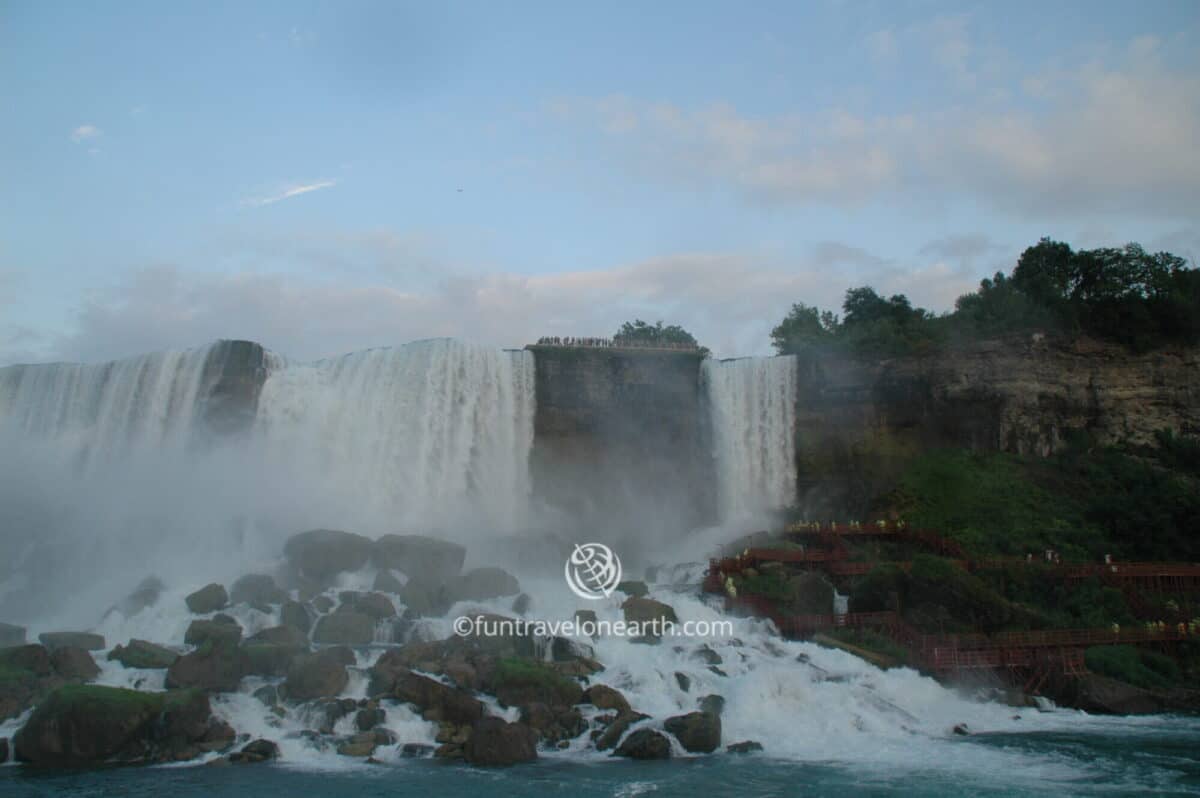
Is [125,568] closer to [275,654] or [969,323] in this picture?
[275,654]

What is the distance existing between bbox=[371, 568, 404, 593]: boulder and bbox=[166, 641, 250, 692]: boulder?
21.6ft

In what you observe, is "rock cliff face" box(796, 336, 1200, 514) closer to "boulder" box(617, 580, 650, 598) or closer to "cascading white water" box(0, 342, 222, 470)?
"boulder" box(617, 580, 650, 598)

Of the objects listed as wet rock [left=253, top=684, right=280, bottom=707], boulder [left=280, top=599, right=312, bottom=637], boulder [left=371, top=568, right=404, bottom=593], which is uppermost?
boulder [left=371, top=568, right=404, bottom=593]

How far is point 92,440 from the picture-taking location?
36.3 metres

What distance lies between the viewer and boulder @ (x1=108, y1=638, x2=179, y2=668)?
21.0 m

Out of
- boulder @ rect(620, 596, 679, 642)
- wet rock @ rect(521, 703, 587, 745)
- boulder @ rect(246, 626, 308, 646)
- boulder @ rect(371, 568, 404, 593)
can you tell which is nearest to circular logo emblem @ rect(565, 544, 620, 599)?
boulder @ rect(620, 596, 679, 642)

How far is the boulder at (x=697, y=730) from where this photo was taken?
18078 millimetres

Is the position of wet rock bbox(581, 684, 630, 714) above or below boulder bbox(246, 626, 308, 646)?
below

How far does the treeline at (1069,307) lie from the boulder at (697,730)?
23.1 meters

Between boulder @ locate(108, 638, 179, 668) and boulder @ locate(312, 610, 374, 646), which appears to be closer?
boulder @ locate(108, 638, 179, 668)

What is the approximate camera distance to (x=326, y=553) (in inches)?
1115

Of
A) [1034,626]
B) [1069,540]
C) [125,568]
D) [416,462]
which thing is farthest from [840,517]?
[125,568]

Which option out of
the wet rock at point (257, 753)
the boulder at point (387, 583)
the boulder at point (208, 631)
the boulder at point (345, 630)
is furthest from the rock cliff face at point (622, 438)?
the wet rock at point (257, 753)

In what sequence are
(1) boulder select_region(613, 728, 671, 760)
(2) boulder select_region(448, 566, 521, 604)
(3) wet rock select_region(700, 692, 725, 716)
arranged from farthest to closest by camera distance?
(2) boulder select_region(448, 566, 521, 604) < (3) wet rock select_region(700, 692, 725, 716) < (1) boulder select_region(613, 728, 671, 760)
